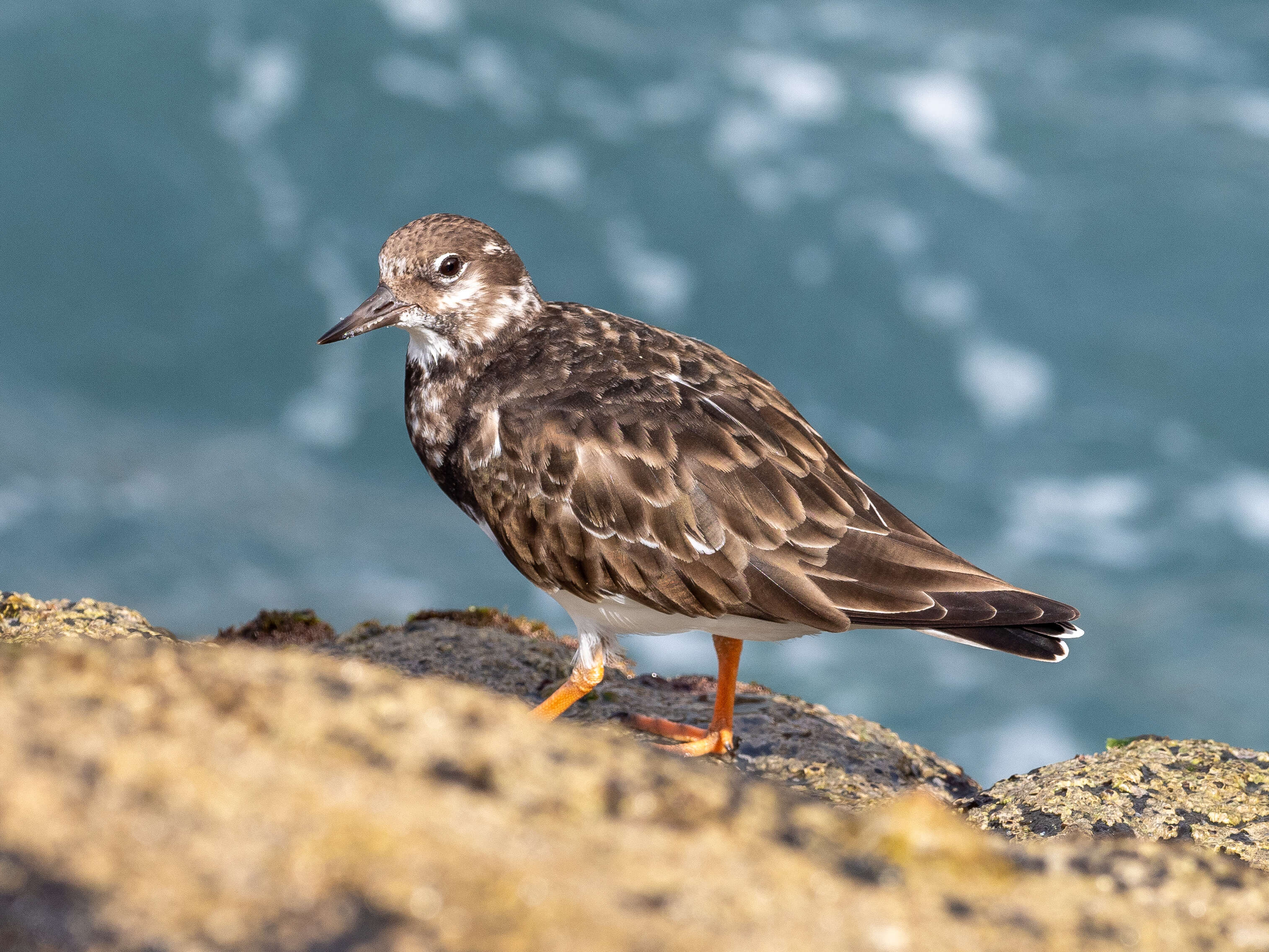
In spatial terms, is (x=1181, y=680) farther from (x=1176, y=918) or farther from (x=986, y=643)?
(x=1176, y=918)

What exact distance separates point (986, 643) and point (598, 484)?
7.21 ft

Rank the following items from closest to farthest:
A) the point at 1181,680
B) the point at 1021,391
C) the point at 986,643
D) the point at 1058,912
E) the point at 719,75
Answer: the point at 1058,912 < the point at 986,643 < the point at 1181,680 < the point at 1021,391 < the point at 719,75

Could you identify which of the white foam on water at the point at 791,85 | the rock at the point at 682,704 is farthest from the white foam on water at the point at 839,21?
the rock at the point at 682,704

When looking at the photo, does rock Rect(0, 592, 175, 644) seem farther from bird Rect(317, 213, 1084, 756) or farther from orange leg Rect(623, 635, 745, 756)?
orange leg Rect(623, 635, 745, 756)

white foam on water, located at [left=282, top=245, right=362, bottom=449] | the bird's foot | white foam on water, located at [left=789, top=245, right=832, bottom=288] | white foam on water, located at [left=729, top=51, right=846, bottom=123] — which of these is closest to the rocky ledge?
the bird's foot

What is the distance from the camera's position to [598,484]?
6402 mm

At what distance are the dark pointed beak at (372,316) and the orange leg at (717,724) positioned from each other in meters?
2.80

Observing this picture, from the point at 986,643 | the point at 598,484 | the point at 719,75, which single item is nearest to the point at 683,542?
the point at 598,484

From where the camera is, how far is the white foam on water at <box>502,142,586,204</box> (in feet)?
90.1

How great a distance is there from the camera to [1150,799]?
5672mm

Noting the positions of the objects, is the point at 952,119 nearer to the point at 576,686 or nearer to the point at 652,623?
the point at 652,623

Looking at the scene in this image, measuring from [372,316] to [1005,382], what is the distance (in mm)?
22718

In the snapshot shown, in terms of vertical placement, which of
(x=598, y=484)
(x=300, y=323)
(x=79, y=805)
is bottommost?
(x=79, y=805)

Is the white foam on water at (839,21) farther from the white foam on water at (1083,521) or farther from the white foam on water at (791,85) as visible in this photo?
the white foam on water at (1083,521)
